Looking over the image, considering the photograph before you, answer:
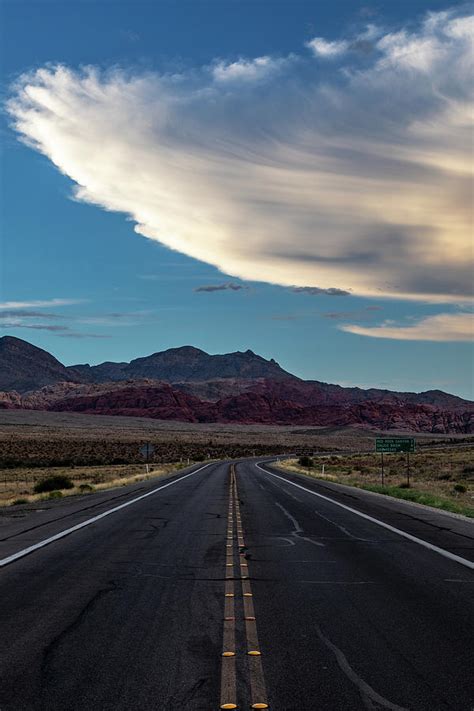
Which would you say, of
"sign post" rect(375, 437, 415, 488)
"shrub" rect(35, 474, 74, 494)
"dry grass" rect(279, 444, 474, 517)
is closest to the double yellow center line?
"dry grass" rect(279, 444, 474, 517)

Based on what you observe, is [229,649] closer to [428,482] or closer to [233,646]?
[233,646]

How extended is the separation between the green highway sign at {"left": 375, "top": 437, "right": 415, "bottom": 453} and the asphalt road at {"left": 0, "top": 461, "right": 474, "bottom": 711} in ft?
77.0

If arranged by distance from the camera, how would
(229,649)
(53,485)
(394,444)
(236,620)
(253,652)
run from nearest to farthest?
(253,652) < (229,649) < (236,620) < (53,485) < (394,444)

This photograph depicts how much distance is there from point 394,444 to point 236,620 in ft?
109

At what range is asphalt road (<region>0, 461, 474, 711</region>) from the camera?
5707 mm

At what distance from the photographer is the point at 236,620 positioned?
800 cm

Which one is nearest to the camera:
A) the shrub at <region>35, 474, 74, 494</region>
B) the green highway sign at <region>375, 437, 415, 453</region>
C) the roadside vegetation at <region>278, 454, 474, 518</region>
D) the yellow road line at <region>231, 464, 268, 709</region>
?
the yellow road line at <region>231, 464, 268, 709</region>

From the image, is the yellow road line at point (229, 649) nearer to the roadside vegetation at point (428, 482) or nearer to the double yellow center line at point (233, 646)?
the double yellow center line at point (233, 646)

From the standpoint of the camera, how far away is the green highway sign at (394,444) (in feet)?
129

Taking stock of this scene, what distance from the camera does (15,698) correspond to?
559cm

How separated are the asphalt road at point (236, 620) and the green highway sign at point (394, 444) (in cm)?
2348

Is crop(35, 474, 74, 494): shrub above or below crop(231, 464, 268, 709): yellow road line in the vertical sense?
below

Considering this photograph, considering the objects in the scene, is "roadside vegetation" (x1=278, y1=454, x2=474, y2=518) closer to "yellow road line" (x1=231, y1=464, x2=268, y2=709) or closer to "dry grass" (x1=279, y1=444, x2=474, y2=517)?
"dry grass" (x1=279, y1=444, x2=474, y2=517)

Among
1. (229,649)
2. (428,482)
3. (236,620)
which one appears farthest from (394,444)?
(229,649)
